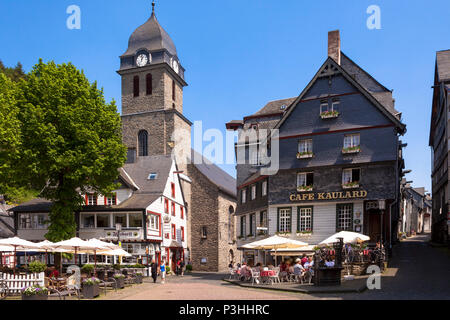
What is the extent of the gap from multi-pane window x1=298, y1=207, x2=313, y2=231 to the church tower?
24.9 meters

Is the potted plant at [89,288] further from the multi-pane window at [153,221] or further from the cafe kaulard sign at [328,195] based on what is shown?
the multi-pane window at [153,221]

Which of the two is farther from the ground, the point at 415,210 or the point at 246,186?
the point at 246,186

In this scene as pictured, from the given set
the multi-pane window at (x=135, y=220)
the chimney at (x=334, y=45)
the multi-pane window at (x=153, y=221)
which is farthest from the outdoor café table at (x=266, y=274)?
the chimney at (x=334, y=45)

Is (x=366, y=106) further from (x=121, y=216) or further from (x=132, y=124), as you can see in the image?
(x=132, y=124)

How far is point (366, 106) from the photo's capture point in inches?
1238

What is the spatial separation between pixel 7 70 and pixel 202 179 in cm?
4099

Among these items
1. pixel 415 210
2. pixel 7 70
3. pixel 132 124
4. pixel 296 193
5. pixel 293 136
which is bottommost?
pixel 415 210

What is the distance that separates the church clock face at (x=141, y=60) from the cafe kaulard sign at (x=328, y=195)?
115 feet

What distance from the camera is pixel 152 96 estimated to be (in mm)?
59125

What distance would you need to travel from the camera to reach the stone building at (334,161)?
99.9 feet

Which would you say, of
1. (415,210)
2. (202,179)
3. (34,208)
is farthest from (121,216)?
(415,210)

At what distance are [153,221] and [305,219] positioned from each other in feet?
49.4

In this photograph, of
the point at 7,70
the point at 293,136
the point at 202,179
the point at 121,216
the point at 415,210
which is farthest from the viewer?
the point at 415,210

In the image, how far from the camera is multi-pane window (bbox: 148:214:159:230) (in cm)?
3997
